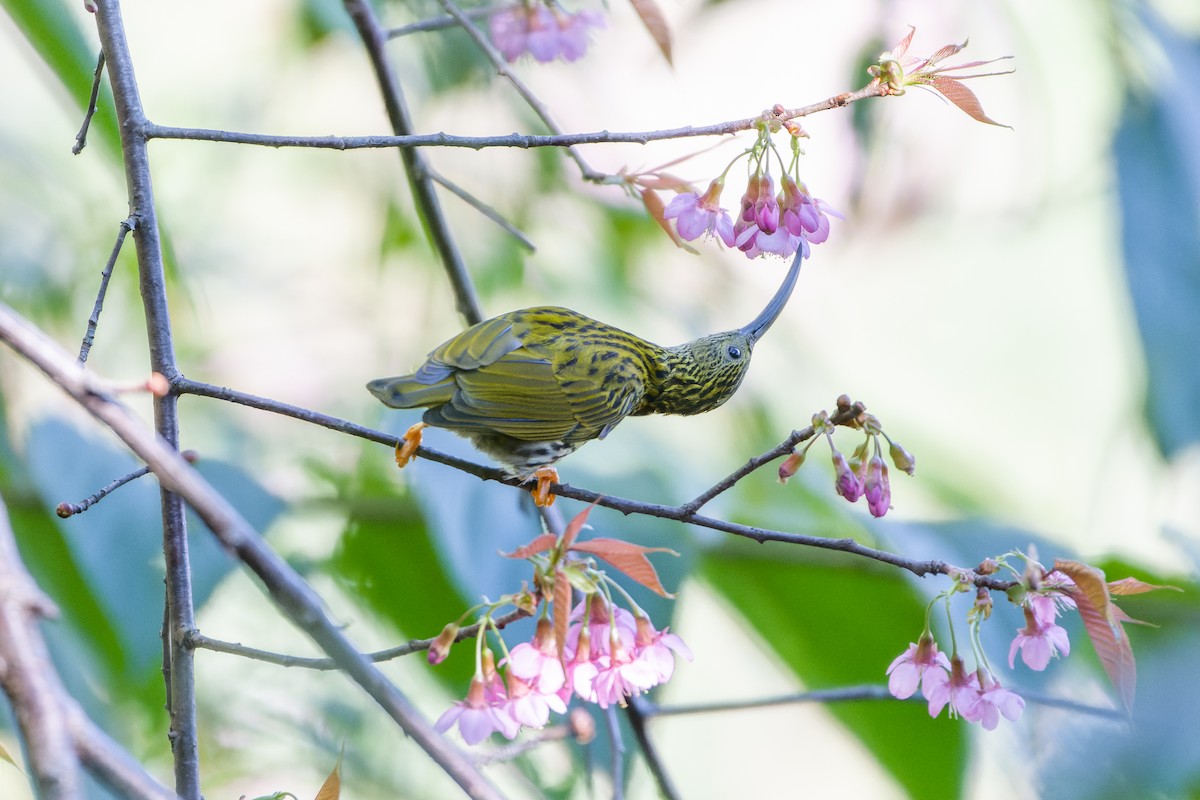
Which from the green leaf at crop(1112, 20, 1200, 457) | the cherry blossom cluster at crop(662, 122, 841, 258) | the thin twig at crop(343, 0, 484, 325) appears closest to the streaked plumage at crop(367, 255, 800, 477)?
the thin twig at crop(343, 0, 484, 325)

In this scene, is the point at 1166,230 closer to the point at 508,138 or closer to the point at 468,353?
the point at 468,353

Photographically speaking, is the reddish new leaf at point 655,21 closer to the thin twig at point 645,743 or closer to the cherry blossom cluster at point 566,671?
the cherry blossom cluster at point 566,671

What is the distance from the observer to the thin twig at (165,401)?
86 centimetres

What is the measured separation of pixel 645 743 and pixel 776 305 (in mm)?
576

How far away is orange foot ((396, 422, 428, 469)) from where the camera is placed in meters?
0.96

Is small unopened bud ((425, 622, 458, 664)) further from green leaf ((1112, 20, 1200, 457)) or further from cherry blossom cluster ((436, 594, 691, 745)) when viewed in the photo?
green leaf ((1112, 20, 1200, 457))

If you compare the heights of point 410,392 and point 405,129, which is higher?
point 405,129

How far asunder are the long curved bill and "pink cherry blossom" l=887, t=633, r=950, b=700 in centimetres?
41

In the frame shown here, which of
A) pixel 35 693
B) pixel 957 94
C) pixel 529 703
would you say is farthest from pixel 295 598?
pixel 957 94

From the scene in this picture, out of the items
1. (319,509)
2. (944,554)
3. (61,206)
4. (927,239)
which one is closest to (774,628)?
(944,554)

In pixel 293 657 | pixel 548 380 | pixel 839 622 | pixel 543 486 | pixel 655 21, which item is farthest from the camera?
pixel 839 622

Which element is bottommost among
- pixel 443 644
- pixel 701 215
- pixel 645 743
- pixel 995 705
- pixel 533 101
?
pixel 995 705

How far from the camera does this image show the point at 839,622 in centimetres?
205

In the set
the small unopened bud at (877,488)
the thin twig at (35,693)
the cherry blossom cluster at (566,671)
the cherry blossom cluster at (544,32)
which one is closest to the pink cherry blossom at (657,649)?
the cherry blossom cluster at (566,671)
